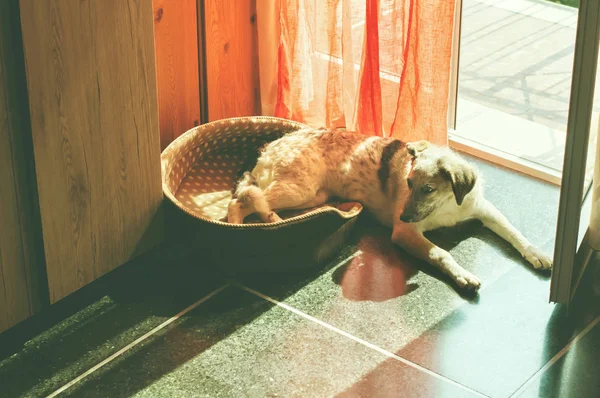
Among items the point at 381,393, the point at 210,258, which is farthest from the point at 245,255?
the point at 381,393

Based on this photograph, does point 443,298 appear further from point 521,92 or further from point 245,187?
point 521,92

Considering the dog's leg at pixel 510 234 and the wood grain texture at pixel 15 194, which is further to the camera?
the dog's leg at pixel 510 234

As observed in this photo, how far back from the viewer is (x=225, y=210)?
3492 mm

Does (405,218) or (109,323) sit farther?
(405,218)

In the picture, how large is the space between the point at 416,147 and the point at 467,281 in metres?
0.61

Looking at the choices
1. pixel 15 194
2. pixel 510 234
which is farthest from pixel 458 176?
pixel 15 194

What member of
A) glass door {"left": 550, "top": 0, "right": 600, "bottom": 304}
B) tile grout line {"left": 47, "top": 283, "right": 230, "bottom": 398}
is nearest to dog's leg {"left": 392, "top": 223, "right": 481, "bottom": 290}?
glass door {"left": 550, "top": 0, "right": 600, "bottom": 304}

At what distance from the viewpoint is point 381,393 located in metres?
2.59

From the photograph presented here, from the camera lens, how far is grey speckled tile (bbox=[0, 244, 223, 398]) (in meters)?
2.68

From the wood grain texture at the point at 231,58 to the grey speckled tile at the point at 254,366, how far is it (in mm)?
1236

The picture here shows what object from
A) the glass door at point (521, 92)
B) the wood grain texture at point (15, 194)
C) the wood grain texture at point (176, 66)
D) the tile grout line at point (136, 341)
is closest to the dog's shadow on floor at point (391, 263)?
the glass door at point (521, 92)

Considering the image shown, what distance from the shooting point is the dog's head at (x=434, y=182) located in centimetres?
319

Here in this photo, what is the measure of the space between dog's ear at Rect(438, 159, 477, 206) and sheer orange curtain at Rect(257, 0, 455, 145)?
471 millimetres

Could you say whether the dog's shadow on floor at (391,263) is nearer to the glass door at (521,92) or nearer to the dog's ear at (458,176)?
the dog's ear at (458,176)
